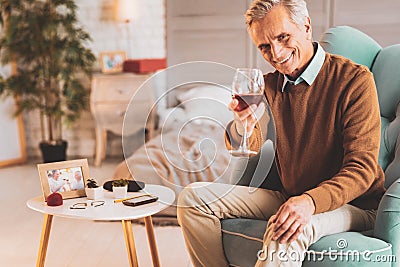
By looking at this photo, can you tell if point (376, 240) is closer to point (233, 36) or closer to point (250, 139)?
point (250, 139)

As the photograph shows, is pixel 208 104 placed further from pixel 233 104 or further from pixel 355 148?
pixel 355 148

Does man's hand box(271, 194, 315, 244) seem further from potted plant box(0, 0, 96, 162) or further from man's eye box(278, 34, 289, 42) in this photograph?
potted plant box(0, 0, 96, 162)

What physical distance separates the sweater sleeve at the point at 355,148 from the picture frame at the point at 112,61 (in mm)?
3176

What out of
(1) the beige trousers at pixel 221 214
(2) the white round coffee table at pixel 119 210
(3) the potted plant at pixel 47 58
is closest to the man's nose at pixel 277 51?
(1) the beige trousers at pixel 221 214

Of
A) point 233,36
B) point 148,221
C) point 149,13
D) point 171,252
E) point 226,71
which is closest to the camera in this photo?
point 226,71

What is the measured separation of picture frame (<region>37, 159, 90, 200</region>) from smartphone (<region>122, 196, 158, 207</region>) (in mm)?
242

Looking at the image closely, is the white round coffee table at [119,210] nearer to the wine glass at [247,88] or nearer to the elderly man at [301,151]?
the elderly man at [301,151]

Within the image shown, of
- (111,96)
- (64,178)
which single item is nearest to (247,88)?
(64,178)

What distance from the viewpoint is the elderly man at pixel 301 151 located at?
1.48 metres

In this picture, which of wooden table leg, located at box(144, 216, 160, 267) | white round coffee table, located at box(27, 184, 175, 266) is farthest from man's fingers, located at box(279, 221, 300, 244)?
wooden table leg, located at box(144, 216, 160, 267)

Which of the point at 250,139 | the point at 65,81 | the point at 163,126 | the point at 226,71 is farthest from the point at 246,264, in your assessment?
the point at 65,81

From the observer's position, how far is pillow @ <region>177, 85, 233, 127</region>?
144 cm

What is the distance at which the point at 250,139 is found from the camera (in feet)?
5.20

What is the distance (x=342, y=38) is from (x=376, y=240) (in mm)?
910
